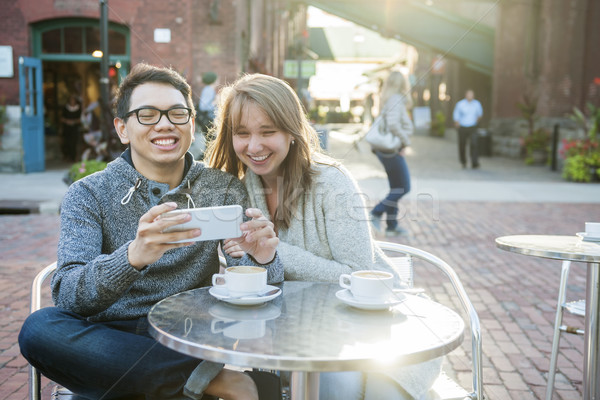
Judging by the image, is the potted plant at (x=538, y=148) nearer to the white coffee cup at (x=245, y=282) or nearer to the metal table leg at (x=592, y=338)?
the metal table leg at (x=592, y=338)

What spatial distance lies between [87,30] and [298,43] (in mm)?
6663

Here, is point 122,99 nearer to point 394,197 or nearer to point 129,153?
point 129,153

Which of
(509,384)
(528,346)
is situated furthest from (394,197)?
(509,384)

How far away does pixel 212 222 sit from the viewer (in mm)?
1773

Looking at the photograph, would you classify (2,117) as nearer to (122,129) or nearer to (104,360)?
(122,129)

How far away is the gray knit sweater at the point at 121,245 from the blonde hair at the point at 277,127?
22 centimetres

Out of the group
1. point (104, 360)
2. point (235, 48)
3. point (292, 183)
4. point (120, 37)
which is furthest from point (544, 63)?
point (104, 360)

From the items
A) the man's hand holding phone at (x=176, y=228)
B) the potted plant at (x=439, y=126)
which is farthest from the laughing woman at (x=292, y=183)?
the potted plant at (x=439, y=126)

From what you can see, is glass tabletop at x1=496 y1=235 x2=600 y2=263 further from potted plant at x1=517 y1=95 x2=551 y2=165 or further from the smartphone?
potted plant at x1=517 y1=95 x2=551 y2=165

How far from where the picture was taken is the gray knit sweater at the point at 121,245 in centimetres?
199

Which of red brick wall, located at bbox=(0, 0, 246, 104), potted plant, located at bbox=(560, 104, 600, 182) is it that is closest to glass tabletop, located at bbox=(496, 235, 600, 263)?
red brick wall, located at bbox=(0, 0, 246, 104)

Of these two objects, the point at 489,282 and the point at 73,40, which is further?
the point at 73,40

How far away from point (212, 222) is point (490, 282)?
4.18 meters

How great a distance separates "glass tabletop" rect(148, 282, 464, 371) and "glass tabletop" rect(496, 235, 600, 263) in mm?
691
